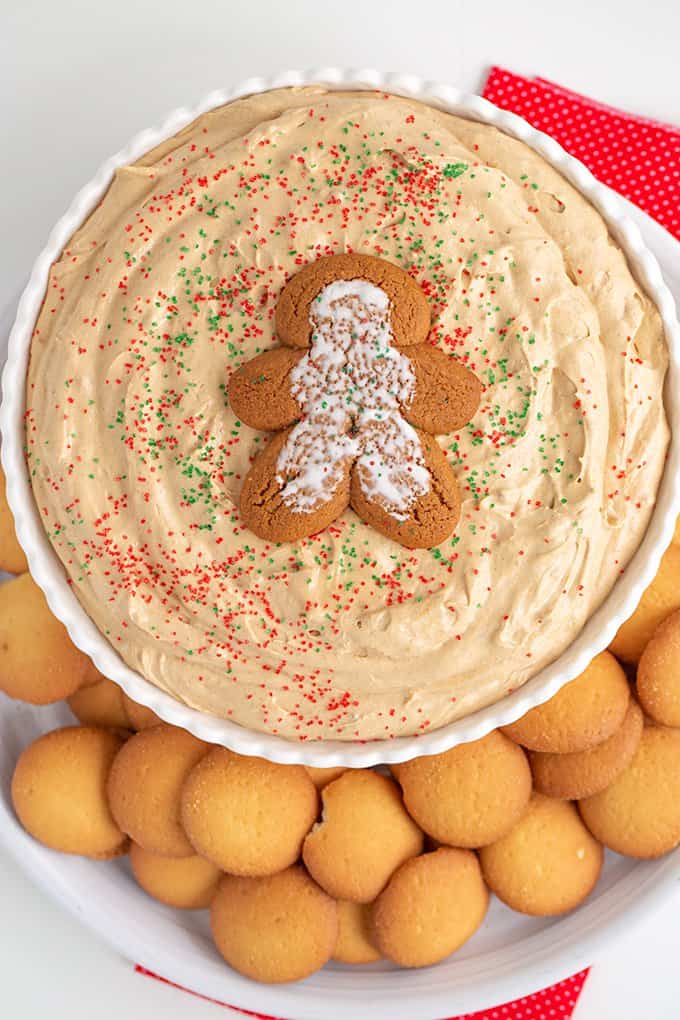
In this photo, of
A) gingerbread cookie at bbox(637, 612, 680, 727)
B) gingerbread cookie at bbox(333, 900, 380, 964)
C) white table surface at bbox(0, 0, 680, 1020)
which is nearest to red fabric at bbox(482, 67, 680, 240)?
white table surface at bbox(0, 0, 680, 1020)

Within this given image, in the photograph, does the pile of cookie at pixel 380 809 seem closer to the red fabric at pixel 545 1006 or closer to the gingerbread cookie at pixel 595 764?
the gingerbread cookie at pixel 595 764

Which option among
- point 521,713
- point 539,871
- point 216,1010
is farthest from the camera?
point 216,1010

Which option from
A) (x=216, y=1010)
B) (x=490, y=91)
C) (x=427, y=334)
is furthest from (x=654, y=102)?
(x=216, y=1010)

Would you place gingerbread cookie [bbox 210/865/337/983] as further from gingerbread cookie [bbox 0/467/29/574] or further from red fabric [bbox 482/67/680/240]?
red fabric [bbox 482/67/680/240]

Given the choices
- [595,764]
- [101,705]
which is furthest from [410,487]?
[101,705]

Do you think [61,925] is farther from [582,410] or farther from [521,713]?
[582,410]

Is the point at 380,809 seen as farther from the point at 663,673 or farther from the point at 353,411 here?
the point at 353,411
